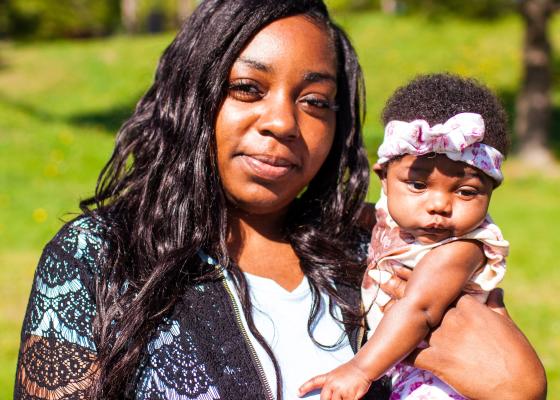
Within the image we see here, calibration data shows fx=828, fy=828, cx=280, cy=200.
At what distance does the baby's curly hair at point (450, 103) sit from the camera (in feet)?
7.93

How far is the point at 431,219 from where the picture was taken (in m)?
2.38

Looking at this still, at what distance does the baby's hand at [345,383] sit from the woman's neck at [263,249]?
0.40 m

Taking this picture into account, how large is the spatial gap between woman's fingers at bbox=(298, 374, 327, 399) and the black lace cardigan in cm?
10

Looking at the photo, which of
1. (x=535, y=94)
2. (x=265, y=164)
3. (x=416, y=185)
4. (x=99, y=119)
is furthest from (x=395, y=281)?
(x=99, y=119)

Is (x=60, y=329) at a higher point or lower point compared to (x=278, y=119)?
lower

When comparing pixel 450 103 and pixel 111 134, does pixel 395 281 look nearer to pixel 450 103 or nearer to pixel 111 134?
pixel 450 103

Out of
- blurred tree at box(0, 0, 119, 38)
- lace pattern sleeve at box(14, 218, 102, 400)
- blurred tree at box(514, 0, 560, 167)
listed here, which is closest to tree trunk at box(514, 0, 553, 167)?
blurred tree at box(514, 0, 560, 167)

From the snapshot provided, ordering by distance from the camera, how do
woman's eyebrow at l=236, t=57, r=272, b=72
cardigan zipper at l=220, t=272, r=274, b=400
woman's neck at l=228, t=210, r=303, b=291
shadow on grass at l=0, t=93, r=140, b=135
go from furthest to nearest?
shadow on grass at l=0, t=93, r=140, b=135 → woman's neck at l=228, t=210, r=303, b=291 → woman's eyebrow at l=236, t=57, r=272, b=72 → cardigan zipper at l=220, t=272, r=274, b=400

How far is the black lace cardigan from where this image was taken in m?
2.17

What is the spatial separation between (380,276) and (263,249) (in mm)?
402

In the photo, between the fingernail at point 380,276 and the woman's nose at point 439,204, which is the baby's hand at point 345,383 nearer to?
the fingernail at point 380,276

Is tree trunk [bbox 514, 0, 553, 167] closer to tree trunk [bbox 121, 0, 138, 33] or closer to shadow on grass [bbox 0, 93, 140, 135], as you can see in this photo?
shadow on grass [bbox 0, 93, 140, 135]

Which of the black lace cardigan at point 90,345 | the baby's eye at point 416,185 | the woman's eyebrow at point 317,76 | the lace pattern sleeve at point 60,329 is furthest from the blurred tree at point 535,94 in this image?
the lace pattern sleeve at point 60,329

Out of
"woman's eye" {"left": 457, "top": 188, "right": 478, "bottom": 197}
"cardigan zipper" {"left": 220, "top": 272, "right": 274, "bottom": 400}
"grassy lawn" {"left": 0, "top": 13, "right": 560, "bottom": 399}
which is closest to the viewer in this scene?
"cardigan zipper" {"left": 220, "top": 272, "right": 274, "bottom": 400}
